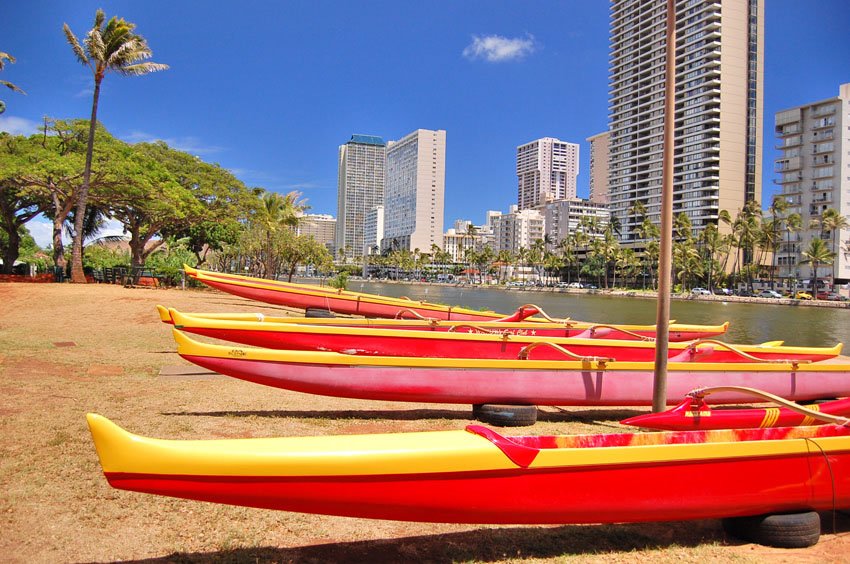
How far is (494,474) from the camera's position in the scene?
3439mm

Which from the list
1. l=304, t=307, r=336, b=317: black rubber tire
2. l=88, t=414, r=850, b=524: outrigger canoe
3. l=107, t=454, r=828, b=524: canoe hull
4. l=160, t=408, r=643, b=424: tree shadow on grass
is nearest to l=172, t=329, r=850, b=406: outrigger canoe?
l=160, t=408, r=643, b=424: tree shadow on grass

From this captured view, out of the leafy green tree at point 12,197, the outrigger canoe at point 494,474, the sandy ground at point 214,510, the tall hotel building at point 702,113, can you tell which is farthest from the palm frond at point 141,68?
the tall hotel building at point 702,113

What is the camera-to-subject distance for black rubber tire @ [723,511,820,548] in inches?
161

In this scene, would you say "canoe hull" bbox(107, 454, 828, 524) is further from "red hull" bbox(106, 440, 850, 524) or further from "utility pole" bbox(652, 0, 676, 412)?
"utility pole" bbox(652, 0, 676, 412)

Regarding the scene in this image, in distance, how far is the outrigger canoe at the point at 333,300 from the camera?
16.1m

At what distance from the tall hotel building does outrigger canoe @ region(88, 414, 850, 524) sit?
108 meters

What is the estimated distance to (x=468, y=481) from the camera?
341cm

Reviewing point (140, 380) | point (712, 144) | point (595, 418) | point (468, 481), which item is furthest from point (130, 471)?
point (712, 144)

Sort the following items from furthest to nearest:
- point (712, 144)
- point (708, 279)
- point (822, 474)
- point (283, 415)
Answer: point (712, 144), point (708, 279), point (283, 415), point (822, 474)

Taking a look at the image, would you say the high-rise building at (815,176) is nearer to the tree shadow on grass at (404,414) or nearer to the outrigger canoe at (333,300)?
the outrigger canoe at (333,300)

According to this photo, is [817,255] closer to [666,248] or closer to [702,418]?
[666,248]

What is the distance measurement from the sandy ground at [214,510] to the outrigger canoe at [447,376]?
16.0 inches

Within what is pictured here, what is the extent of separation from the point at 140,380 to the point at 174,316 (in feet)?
3.60

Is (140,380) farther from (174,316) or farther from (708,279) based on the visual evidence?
(708,279)
